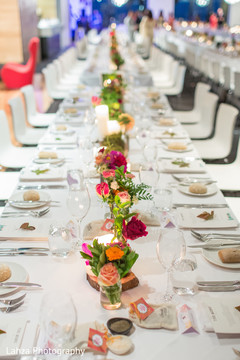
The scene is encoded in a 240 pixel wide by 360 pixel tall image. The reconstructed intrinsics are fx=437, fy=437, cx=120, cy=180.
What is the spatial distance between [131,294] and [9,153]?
2.58 m

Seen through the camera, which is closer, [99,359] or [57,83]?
[99,359]

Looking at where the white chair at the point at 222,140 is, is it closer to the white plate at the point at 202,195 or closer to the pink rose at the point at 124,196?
the white plate at the point at 202,195

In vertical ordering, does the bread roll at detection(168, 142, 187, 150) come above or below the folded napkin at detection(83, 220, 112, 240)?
below

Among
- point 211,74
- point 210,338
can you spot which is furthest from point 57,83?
point 210,338

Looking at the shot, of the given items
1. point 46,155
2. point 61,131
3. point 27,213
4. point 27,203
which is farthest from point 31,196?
point 61,131

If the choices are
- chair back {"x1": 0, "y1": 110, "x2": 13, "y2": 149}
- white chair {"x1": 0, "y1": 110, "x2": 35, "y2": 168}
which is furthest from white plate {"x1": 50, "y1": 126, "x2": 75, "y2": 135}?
chair back {"x1": 0, "y1": 110, "x2": 13, "y2": 149}

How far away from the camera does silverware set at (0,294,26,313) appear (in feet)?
4.64

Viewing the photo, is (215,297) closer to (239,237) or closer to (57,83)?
(239,237)

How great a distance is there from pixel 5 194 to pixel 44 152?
15.7 inches

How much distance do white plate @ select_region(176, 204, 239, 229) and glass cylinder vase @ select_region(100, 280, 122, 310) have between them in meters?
0.64

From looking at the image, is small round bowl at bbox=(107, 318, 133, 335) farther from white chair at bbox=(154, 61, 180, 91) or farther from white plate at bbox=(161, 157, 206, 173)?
white chair at bbox=(154, 61, 180, 91)

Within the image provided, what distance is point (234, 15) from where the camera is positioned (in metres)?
20.4

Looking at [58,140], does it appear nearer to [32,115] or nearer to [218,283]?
[32,115]

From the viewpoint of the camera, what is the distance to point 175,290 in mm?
1493
